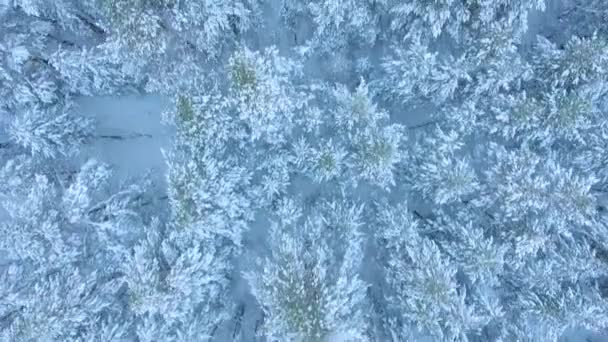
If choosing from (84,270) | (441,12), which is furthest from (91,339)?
(441,12)

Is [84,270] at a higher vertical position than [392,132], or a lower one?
lower

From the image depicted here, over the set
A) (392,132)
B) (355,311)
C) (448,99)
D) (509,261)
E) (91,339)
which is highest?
(448,99)

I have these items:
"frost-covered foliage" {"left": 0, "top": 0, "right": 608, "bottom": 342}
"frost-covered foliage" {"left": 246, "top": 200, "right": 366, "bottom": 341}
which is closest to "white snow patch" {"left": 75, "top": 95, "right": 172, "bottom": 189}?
"frost-covered foliage" {"left": 0, "top": 0, "right": 608, "bottom": 342}

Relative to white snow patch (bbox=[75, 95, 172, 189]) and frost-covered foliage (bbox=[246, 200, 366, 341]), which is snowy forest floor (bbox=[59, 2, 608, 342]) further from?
frost-covered foliage (bbox=[246, 200, 366, 341])

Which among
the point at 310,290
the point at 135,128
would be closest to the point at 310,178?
the point at 310,290

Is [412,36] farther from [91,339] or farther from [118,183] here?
[91,339]

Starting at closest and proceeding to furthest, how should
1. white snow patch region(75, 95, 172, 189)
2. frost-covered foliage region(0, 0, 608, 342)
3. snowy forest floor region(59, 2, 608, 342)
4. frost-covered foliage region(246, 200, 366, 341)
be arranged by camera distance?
1. frost-covered foliage region(246, 200, 366, 341)
2. frost-covered foliage region(0, 0, 608, 342)
3. snowy forest floor region(59, 2, 608, 342)
4. white snow patch region(75, 95, 172, 189)

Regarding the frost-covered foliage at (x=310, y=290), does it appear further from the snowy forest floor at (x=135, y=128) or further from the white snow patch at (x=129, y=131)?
the white snow patch at (x=129, y=131)

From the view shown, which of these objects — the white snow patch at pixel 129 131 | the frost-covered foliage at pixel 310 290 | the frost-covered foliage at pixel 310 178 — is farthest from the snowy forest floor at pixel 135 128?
the frost-covered foliage at pixel 310 290

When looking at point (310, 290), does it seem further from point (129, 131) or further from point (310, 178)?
point (129, 131)
